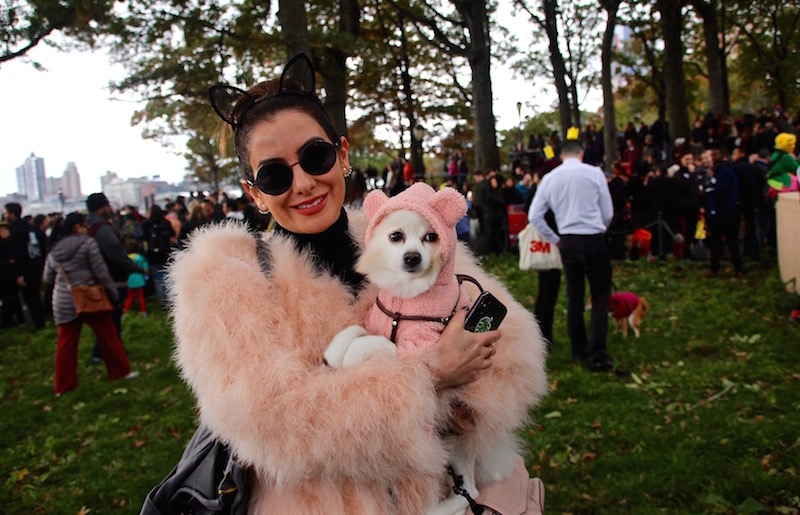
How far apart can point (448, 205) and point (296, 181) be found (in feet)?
1.69

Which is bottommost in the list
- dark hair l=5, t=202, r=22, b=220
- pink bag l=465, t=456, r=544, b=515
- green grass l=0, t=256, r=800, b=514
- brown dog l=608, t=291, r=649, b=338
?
green grass l=0, t=256, r=800, b=514

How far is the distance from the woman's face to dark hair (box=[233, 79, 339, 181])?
0.02 meters

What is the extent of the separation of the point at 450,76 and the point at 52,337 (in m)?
21.7

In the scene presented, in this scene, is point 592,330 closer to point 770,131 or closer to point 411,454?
point 411,454

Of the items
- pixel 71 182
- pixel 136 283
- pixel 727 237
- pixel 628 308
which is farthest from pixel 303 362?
pixel 71 182

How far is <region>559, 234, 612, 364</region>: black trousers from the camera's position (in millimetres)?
5641

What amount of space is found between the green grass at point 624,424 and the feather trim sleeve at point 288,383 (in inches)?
74.6

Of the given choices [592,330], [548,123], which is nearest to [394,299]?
[592,330]

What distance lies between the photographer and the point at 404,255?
5.82 feet

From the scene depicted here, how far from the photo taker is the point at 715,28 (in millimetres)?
20859

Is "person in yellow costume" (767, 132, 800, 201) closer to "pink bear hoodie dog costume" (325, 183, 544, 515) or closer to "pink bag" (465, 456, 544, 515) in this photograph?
"pink bag" (465, 456, 544, 515)

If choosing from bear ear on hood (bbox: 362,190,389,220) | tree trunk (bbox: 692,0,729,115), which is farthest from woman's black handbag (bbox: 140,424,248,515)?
tree trunk (bbox: 692,0,729,115)

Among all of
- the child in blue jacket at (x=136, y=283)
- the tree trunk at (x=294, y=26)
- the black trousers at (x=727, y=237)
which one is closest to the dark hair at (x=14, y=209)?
the child in blue jacket at (x=136, y=283)

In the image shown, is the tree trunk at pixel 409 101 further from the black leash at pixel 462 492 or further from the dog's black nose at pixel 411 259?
the black leash at pixel 462 492
